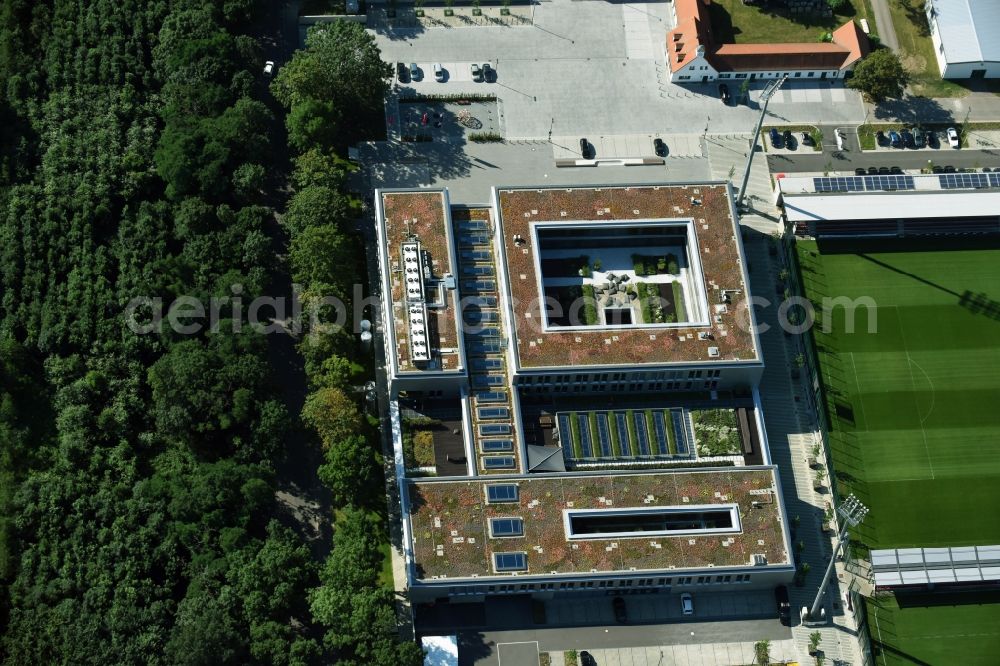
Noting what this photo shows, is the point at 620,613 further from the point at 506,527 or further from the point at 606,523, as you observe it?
the point at 506,527

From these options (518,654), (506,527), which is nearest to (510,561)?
(506,527)

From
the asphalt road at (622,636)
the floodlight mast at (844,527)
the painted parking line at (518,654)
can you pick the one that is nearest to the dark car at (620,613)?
the asphalt road at (622,636)

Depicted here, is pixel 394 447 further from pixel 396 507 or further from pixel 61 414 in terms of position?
pixel 61 414

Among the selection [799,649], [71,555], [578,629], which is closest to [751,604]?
[799,649]

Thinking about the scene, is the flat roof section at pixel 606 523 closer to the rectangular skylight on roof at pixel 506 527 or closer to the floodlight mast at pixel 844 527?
the rectangular skylight on roof at pixel 506 527

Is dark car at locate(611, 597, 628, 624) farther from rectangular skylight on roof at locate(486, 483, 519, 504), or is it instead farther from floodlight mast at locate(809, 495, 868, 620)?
floodlight mast at locate(809, 495, 868, 620)

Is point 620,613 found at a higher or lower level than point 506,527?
lower
